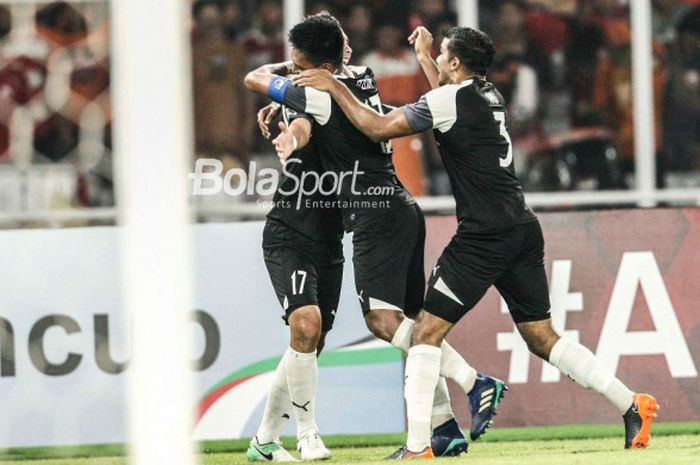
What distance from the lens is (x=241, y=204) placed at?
10.6 meters

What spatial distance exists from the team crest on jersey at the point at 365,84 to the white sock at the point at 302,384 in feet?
4.33

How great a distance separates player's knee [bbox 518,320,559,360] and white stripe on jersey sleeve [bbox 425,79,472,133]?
3.41 feet

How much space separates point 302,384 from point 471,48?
1.80m

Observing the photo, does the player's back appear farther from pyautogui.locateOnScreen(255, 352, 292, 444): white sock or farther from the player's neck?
pyautogui.locateOnScreen(255, 352, 292, 444): white sock

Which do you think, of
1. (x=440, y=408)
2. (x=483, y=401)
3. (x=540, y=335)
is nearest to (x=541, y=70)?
(x=540, y=335)

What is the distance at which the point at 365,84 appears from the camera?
24.1ft

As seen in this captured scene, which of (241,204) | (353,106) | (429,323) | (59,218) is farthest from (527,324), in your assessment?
(59,218)

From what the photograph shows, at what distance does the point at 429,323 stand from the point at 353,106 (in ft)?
3.51

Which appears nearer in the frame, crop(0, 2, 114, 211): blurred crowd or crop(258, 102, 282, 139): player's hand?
crop(258, 102, 282, 139): player's hand

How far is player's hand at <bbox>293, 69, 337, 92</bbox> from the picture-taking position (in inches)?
274

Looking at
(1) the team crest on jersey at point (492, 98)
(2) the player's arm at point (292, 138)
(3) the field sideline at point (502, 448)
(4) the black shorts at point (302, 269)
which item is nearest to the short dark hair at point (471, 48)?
(1) the team crest on jersey at point (492, 98)

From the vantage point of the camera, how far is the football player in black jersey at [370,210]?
713 centimetres

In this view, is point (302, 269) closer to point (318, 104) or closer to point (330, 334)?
point (318, 104)

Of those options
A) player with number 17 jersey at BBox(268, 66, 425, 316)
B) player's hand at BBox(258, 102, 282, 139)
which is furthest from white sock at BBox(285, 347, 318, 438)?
player's hand at BBox(258, 102, 282, 139)
